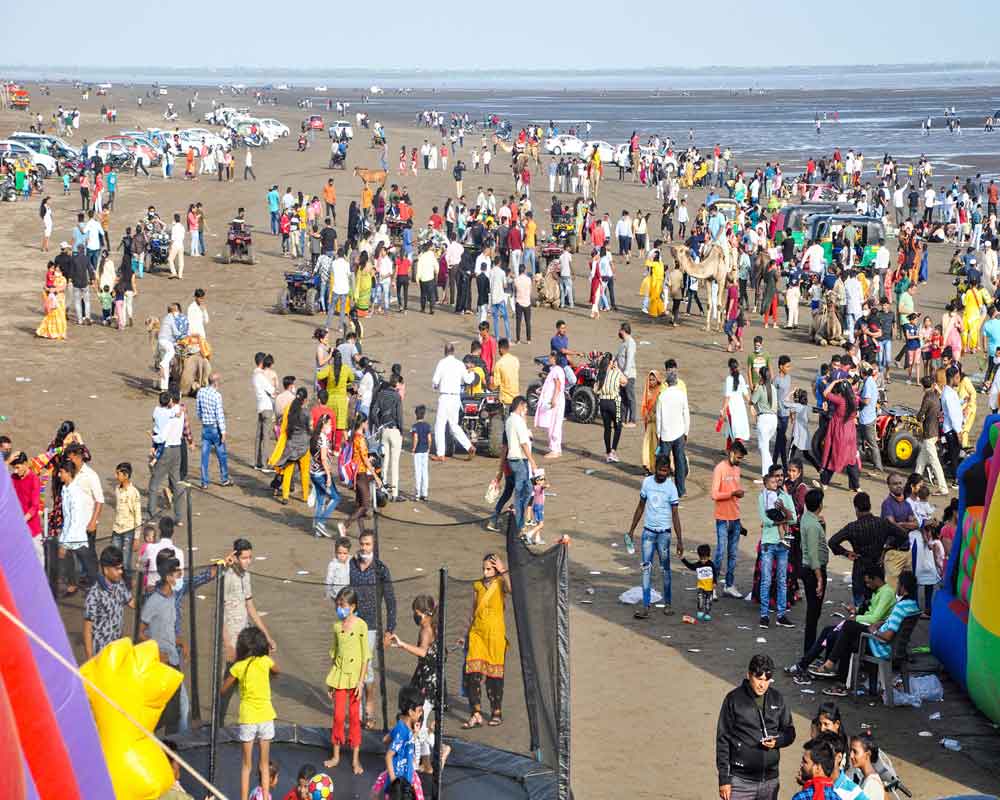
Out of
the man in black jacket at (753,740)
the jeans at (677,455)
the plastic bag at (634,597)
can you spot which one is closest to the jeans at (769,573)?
the plastic bag at (634,597)

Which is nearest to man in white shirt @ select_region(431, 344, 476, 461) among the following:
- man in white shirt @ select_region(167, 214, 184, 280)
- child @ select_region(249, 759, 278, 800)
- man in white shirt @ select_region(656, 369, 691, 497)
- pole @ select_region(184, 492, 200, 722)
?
man in white shirt @ select_region(656, 369, 691, 497)

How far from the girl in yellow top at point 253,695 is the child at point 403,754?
0.76 m

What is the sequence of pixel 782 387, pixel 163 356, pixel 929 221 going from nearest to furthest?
pixel 782 387, pixel 163 356, pixel 929 221

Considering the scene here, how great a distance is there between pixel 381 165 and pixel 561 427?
38257mm

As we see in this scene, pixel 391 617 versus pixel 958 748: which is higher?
pixel 391 617

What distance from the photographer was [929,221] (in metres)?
46.0

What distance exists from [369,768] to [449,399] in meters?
8.74

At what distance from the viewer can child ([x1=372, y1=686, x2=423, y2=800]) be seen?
30.5 ft

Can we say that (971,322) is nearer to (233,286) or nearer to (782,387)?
(782,387)

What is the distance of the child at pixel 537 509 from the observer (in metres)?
15.6

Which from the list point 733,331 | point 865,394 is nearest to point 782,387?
point 865,394

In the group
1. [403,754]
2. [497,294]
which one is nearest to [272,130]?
[497,294]

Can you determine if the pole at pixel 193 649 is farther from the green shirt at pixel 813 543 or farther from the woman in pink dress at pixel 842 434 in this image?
the woman in pink dress at pixel 842 434

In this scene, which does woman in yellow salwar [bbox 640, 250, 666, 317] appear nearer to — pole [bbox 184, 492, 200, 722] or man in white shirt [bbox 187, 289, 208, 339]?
man in white shirt [bbox 187, 289, 208, 339]
